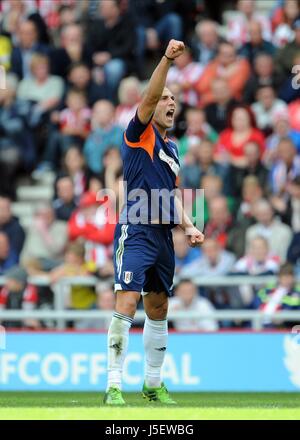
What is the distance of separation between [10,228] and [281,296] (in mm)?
4146

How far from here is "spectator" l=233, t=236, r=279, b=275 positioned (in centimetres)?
1591

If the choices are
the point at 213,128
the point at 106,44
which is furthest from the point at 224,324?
the point at 106,44

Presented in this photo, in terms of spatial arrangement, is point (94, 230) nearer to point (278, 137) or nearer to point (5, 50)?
point (278, 137)

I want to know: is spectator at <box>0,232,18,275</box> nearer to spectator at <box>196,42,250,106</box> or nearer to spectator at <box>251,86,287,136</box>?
spectator at <box>196,42,250,106</box>

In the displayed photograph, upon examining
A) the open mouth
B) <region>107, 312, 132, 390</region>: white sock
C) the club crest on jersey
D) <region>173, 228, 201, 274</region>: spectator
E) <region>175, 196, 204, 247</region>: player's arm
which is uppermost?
<region>173, 228, 201, 274</region>: spectator

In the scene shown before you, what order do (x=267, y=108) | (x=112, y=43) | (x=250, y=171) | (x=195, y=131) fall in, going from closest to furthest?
(x=250, y=171), (x=195, y=131), (x=267, y=108), (x=112, y=43)

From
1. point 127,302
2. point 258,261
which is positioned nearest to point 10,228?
point 258,261

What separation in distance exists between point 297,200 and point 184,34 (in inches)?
170

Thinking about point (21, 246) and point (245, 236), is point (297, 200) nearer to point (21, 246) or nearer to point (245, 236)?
point (245, 236)

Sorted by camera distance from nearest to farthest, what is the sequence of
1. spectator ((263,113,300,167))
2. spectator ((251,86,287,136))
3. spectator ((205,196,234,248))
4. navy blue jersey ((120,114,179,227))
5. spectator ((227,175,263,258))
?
navy blue jersey ((120,114,179,227)), spectator ((227,175,263,258)), spectator ((205,196,234,248)), spectator ((263,113,300,167)), spectator ((251,86,287,136))

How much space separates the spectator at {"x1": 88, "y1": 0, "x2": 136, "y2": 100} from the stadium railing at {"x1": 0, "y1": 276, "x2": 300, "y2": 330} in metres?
4.41

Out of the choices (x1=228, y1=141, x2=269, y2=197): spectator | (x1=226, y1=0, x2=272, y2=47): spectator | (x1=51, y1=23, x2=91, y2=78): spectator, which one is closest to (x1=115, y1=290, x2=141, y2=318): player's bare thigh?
(x1=228, y1=141, x2=269, y2=197): spectator

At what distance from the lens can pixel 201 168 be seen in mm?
17547

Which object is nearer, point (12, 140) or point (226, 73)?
point (226, 73)
